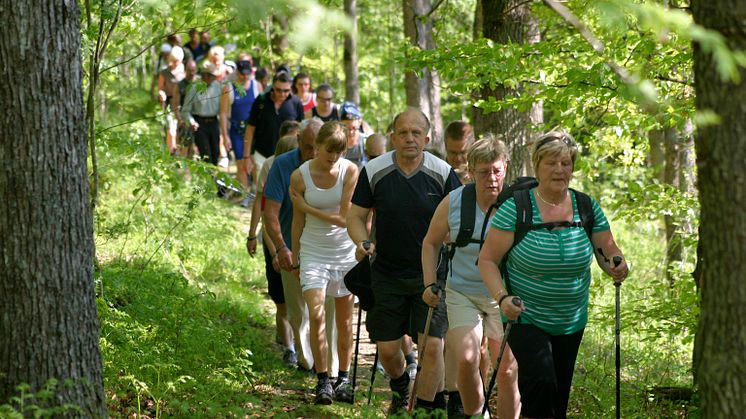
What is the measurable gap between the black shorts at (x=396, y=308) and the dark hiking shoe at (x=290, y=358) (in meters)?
1.85

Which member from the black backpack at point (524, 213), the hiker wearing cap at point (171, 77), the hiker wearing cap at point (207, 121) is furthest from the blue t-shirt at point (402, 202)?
the hiker wearing cap at point (171, 77)

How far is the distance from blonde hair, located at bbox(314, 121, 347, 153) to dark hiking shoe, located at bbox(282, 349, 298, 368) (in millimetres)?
2237

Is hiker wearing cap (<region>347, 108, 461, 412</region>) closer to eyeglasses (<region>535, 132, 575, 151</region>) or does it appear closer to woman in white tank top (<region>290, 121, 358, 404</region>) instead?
woman in white tank top (<region>290, 121, 358, 404</region>)

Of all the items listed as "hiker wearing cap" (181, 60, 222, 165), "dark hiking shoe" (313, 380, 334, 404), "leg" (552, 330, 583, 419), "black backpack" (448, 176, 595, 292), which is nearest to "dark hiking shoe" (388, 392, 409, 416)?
"dark hiking shoe" (313, 380, 334, 404)

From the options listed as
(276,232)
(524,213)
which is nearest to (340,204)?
(276,232)

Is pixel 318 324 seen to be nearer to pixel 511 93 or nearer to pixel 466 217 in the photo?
pixel 466 217

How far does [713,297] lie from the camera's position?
3963mm

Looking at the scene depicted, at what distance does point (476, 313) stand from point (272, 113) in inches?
338

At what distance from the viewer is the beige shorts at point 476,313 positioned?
6.60 metres

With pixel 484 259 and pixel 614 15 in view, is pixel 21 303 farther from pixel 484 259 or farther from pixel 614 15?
pixel 614 15

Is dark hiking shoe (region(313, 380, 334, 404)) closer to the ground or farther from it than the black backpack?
closer to the ground

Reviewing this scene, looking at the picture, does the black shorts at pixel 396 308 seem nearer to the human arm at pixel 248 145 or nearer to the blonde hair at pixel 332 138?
the blonde hair at pixel 332 138

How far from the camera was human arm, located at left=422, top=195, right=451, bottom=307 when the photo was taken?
6574mm

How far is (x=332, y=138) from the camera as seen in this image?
7.91 meters
